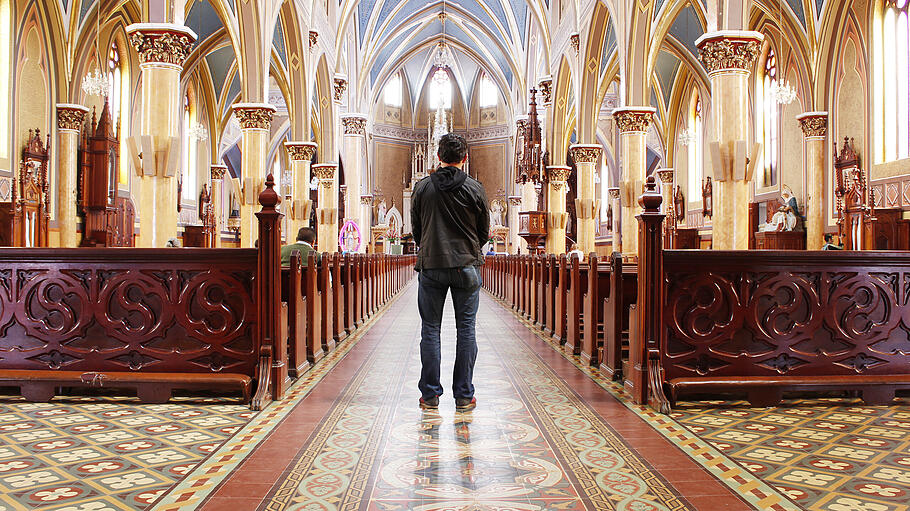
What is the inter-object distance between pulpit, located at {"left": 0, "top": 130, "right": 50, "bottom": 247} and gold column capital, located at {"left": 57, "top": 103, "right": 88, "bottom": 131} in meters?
0.80

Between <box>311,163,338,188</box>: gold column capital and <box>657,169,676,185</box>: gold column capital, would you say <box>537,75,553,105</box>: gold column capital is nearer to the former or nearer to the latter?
<box>657,169,676,185</box>: gold column capital

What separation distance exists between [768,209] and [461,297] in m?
18.7

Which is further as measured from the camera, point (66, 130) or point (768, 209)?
point (768, 209)

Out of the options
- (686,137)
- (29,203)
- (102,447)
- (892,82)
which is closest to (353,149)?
(686,137)

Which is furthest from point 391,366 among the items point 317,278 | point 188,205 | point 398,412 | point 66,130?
point 188,205

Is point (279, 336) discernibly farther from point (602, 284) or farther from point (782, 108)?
point (782, 108)

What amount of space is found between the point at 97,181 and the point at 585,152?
1374 cm

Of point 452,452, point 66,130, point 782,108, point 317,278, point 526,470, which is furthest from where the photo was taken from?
point 782,108

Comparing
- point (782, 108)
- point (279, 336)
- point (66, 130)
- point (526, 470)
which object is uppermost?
point (782, 108)

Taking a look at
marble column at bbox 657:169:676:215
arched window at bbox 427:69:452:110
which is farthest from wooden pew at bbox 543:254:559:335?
arched window at bbox 427:69:452:110

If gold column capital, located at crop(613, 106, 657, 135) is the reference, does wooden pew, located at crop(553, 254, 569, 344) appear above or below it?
below

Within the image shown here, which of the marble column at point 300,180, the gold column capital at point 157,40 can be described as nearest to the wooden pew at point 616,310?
the gold column capital at point 157,40

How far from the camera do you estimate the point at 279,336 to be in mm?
5125

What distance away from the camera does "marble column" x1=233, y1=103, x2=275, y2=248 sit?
52.9ft
